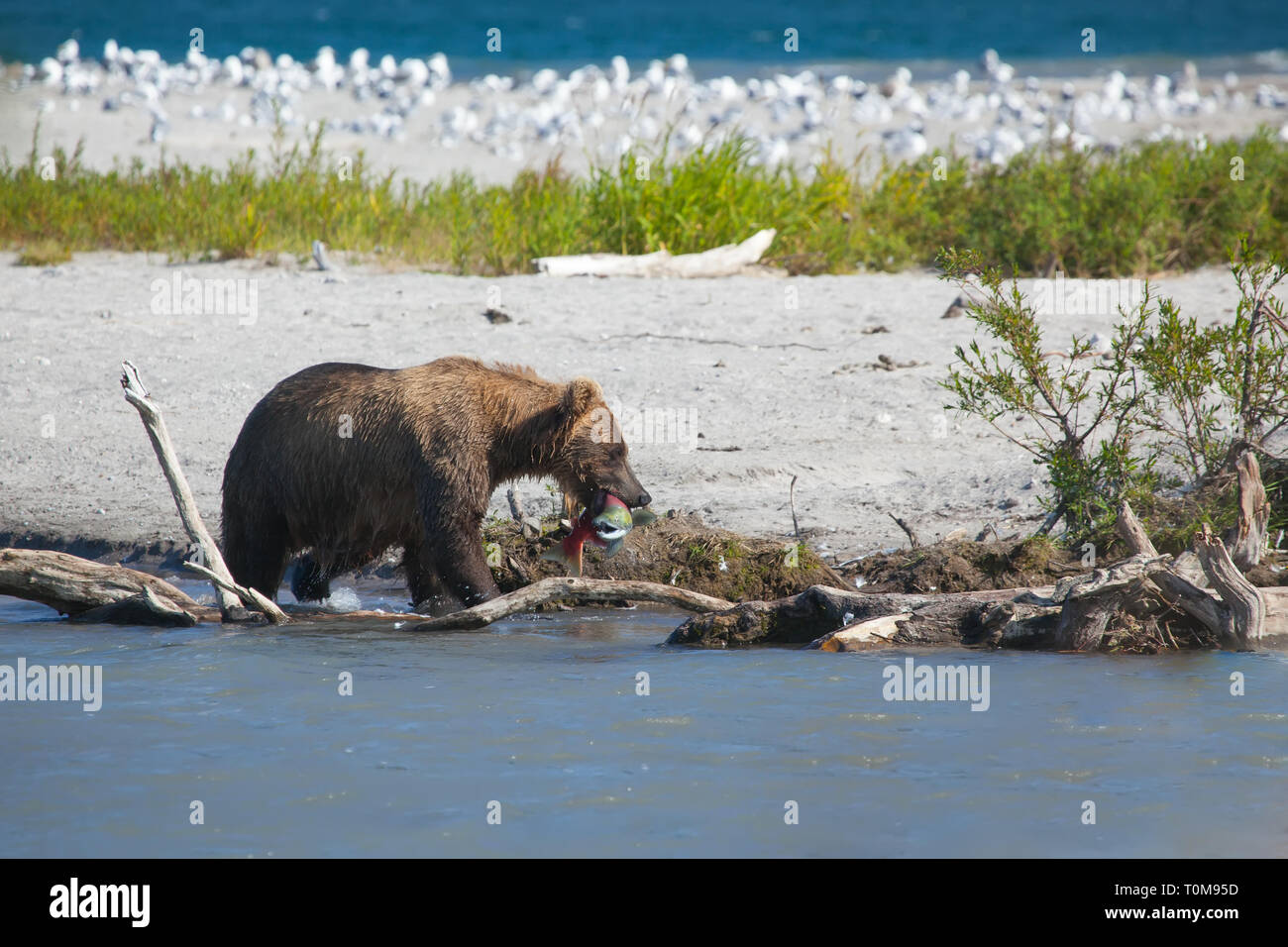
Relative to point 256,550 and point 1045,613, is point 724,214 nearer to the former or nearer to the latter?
point 256,550

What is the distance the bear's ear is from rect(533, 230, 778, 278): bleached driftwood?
19.0 feet

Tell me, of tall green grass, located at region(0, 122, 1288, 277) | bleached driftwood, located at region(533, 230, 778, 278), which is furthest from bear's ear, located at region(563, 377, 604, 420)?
tall green grass, located at region(0, 122, 1288, 277)

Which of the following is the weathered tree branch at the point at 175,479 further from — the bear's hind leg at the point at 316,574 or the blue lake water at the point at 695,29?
the blue lake water at the point at 695,29

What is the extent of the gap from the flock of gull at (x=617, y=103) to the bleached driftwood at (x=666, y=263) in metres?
6.46

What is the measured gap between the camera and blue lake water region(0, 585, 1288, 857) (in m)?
4.44

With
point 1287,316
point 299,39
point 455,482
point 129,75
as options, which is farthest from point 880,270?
point 299,39

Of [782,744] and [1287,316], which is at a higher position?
[1287,316]

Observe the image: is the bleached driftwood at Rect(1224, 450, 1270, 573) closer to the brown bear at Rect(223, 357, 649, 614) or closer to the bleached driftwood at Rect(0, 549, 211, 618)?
the brown bear at Rect(223, 357, 649, 614)

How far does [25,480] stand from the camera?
9.50 m

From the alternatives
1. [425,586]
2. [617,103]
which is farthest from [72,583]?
[617,103]

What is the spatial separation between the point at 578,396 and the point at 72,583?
2.61 meters

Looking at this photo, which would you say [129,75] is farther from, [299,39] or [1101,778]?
[1101,778]

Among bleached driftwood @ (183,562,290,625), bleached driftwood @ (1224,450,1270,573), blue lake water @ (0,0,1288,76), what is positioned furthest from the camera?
blue lake water @ (0,0,1288,76)

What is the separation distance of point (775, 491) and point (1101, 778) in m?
4.38
